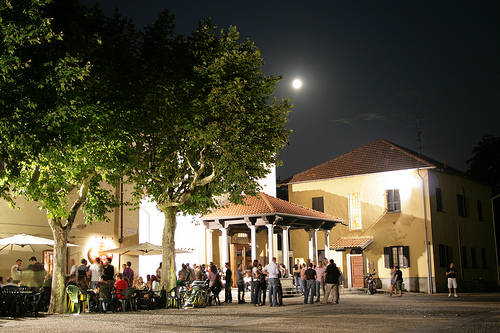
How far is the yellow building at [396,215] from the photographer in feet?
120

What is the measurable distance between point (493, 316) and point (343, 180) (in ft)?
79.4

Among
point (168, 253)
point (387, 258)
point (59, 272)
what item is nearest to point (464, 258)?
point (387, 258)

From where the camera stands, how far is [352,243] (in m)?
37.5

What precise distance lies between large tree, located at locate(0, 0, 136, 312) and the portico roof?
38.9ft

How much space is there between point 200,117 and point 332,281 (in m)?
8.37

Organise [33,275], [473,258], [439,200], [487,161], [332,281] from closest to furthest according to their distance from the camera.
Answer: [33,275], [332,281], [439,200], [473,258], [487,161]

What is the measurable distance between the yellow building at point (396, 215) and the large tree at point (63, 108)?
2194 centimetres

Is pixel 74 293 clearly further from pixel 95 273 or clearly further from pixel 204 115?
pixel 204 115

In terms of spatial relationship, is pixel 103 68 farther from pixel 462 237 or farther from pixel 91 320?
pixel 462 237

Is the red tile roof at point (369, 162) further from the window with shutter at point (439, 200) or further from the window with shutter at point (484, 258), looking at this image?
the window with shutter at point (484, 258)

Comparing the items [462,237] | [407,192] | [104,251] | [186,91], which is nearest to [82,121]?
[186,91]

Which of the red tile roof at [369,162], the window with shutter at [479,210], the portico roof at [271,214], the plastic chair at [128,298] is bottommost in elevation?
the plastic chair at [128,298]

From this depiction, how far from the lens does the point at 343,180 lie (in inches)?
1578

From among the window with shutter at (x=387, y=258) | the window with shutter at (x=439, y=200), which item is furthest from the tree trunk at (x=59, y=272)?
the window with shutter at (x=439, y=200)
